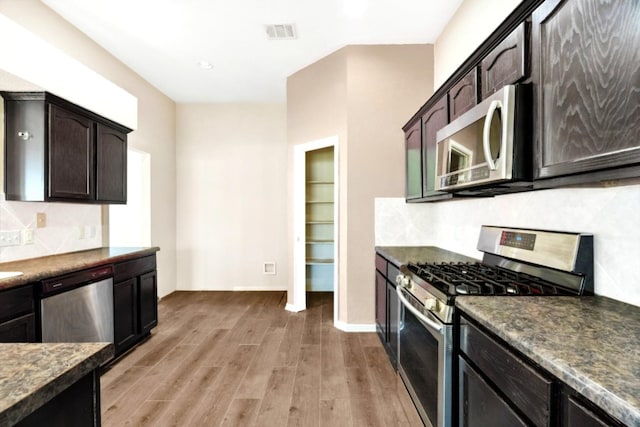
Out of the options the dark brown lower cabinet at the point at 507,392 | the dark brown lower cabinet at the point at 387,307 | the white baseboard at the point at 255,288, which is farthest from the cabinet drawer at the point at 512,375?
the white baseboard at the point at 255,288

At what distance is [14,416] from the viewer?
1.87 feet

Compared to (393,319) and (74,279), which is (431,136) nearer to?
(393,319)

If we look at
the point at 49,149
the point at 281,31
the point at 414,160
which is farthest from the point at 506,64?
the point at 49,149

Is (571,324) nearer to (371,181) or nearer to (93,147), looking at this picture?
(371,181)

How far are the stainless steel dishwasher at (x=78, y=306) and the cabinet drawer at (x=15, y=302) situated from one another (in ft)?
0.26

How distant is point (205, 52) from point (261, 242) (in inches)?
107

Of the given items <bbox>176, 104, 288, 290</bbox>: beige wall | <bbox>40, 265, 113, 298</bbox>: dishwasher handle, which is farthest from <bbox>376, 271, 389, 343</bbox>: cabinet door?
<bbox>40, 265, 113, 298</bbox>: dishwasher handle

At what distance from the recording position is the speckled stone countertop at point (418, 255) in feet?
7.76

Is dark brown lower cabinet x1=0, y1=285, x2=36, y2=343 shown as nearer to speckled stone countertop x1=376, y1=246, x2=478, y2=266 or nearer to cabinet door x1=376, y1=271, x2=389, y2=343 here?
speckled stone countertop x1=376, y1=246, x2=478, y2=266

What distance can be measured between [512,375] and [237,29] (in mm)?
3359

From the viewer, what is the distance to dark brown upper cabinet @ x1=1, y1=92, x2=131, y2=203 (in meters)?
2.26

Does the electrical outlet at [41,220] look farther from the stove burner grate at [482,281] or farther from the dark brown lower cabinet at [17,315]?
the stove burner grate at [482,281]

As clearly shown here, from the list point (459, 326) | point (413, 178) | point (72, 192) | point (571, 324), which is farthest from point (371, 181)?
point (72, 192)

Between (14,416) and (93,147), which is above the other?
(93,147)
